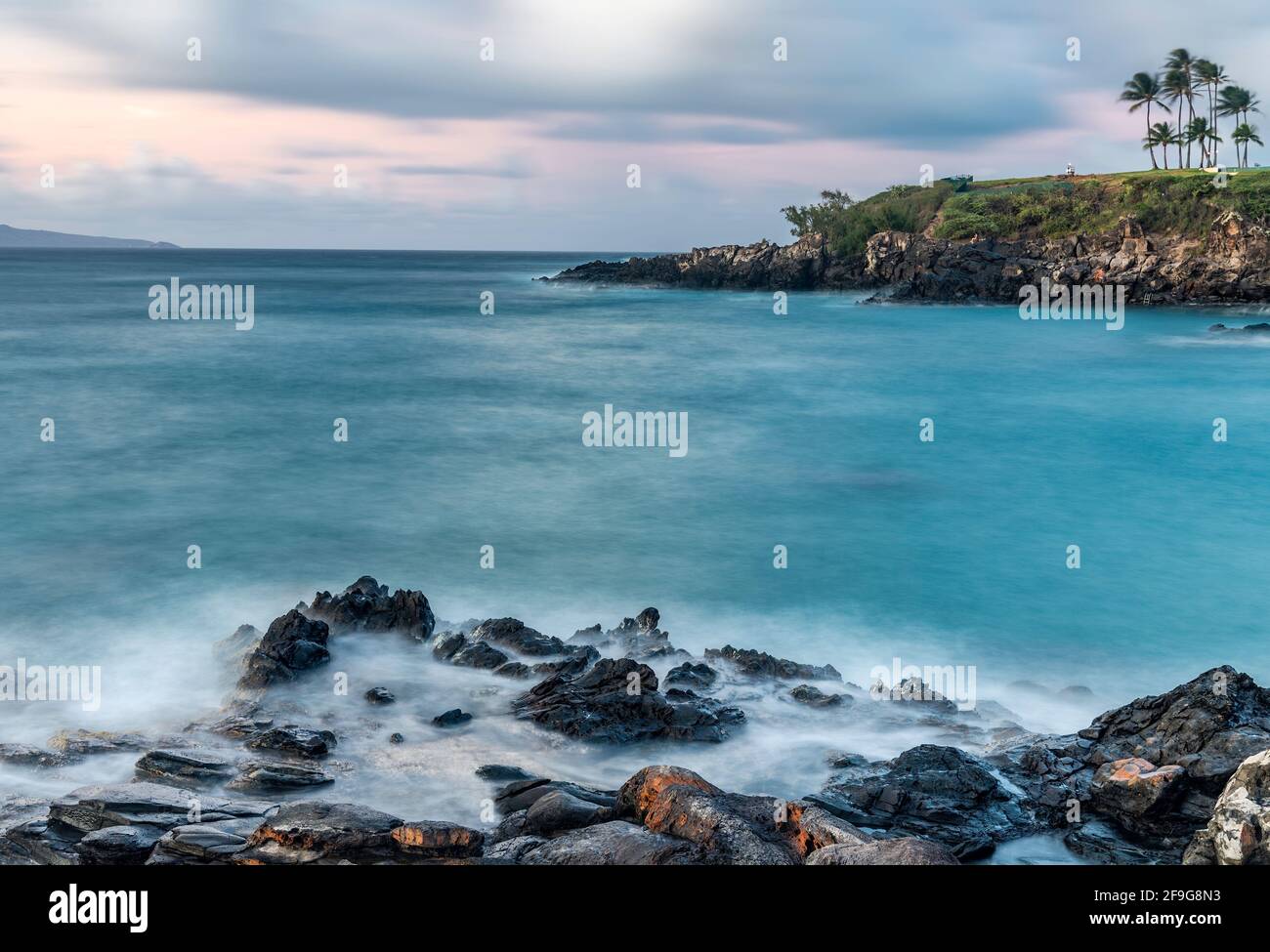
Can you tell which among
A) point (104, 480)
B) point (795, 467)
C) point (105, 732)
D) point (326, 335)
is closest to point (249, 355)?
point (326, 335)

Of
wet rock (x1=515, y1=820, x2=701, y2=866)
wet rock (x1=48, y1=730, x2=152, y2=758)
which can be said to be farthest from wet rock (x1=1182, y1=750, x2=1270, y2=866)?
wet rock (x1=48, y1=730, x2=152, y2=758)

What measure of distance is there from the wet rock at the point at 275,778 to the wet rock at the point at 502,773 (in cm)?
A: 135

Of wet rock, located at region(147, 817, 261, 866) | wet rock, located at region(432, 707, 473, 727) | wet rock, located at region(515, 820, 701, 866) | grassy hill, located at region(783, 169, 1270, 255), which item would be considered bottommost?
wet rock, located at region(432, 707, 473, 727)

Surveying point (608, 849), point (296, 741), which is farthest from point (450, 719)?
point (608, 849)

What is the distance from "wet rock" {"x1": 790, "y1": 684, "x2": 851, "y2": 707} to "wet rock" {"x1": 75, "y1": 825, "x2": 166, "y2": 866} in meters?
6.59

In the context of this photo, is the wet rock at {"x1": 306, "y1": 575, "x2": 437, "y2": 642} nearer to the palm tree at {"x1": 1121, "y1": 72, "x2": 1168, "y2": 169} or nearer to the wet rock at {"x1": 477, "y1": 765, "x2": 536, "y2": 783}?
the wet rock at {"x1": 477, "y1": 765, "x2": 536, "y2": 783}

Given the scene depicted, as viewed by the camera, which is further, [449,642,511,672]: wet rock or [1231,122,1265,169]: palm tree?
[1231,122,1265,169]: palm tree

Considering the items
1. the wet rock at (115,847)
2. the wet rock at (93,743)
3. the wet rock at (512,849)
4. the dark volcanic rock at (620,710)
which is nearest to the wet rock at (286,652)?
the wet rock at (93,743)

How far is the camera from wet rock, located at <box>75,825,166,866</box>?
748cm

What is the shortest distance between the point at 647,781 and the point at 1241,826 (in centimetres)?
409

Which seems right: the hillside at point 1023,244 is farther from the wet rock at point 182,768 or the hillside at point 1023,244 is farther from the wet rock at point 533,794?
the wet rock at point 182,768

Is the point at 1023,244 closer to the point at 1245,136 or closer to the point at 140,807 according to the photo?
the point at 1245,136

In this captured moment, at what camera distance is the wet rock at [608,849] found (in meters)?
6.89

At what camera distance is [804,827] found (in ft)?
24.2
